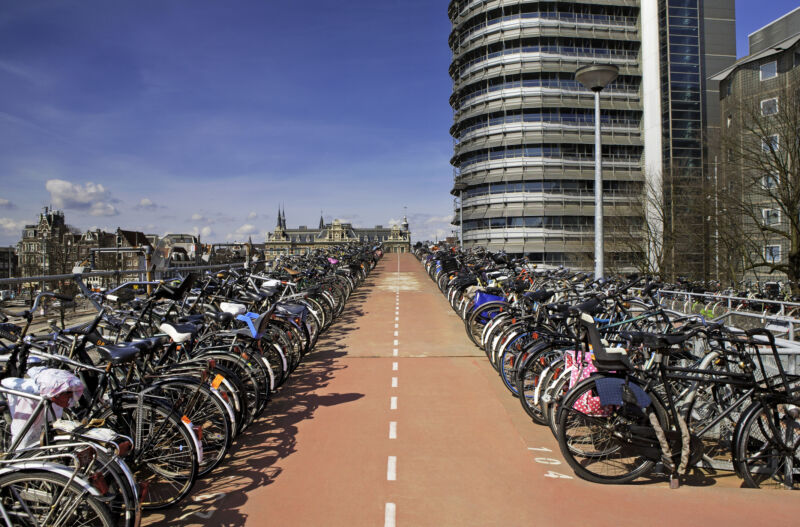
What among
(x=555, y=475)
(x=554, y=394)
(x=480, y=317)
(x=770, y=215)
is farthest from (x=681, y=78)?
(x=555, y=475)

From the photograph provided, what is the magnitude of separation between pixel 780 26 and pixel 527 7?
74.0 feet

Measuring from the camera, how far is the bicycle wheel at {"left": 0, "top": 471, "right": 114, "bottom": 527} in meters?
2.13

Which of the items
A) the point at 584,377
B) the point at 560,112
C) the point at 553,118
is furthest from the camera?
the point at 560,112

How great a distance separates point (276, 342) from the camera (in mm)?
5125

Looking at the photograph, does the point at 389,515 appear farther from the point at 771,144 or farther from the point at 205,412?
the point at 771,144

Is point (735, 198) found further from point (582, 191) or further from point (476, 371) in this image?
point (582, 191)

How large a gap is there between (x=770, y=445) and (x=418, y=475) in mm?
2328

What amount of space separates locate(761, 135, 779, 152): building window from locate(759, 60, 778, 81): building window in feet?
47.8

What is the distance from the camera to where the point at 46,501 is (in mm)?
2154

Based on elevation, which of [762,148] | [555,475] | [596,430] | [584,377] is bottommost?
[555,475]

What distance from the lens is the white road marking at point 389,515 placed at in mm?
2826

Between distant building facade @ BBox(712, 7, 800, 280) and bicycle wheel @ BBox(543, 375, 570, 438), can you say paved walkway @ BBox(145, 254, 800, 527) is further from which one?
distant building facade @ BBox(712, 7, 800, 280)

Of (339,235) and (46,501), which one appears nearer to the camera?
(46,501)

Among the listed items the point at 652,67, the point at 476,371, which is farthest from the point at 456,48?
the point at 476,371
